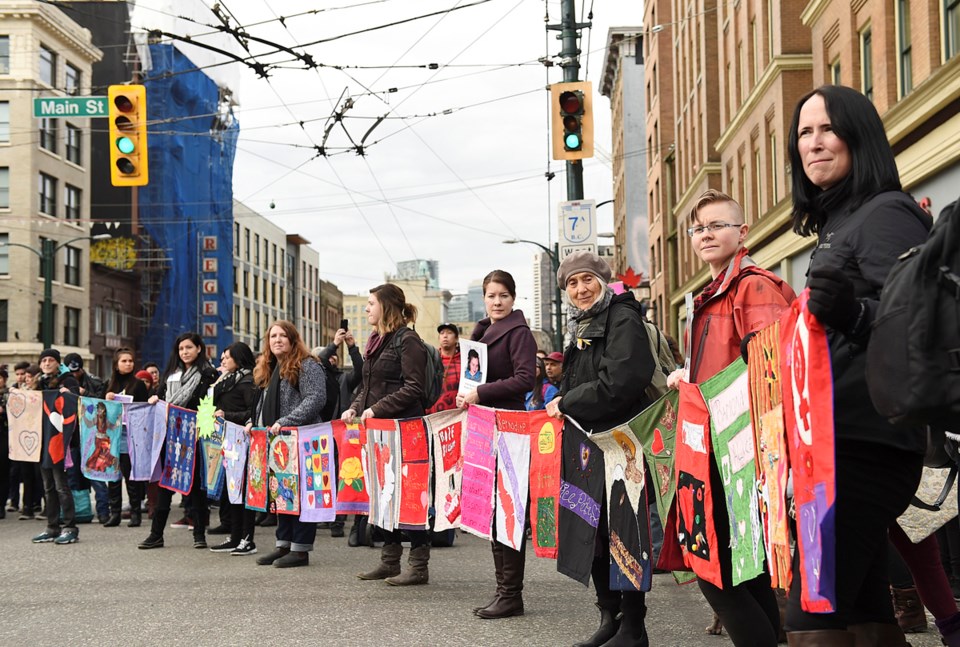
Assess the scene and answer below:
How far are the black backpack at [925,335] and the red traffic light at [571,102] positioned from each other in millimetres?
11742

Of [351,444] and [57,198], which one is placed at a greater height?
[57,198]

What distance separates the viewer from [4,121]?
48.5 meters

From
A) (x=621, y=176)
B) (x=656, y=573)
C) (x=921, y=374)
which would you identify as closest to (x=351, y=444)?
(x=656, y=573)

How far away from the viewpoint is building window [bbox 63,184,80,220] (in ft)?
168

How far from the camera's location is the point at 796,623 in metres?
3.06

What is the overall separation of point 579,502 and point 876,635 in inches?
110

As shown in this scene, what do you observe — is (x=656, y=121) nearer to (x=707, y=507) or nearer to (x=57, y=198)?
(x=57, y=198)

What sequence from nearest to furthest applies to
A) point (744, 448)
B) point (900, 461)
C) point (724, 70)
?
1. point (900, 461)
2. point (744, 448)
3. point (724, 70)

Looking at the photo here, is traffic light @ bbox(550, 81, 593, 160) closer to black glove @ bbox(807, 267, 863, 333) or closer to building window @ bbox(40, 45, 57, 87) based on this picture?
black glove @ bbox(807, 267, 863, 333)

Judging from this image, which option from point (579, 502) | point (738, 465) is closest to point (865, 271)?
point (738, 465)

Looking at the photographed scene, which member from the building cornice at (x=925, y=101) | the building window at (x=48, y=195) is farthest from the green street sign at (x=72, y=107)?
the building window at (x=48, y=195)

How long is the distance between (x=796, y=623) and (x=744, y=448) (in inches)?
43.7

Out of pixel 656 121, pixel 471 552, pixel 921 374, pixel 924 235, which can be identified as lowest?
pixel 471 552

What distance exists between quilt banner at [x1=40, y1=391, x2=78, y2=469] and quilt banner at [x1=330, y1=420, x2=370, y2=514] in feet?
14.0
